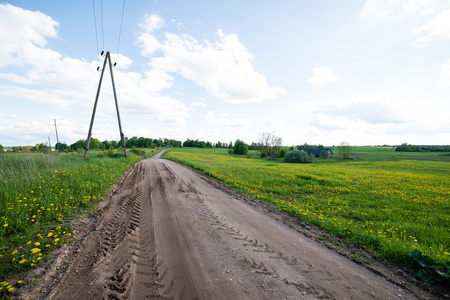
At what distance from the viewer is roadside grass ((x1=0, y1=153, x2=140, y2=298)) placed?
11.4 feet

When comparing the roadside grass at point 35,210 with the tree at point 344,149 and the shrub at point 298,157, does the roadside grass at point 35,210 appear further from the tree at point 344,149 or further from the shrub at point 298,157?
the tree at point 344,149

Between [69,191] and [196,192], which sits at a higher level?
[69,191]

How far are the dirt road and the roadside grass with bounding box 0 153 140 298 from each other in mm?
454

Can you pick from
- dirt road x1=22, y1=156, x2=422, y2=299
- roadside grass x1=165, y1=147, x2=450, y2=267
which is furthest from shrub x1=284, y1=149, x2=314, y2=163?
dirt road x1=22, y1=156, x2=422, y2=299

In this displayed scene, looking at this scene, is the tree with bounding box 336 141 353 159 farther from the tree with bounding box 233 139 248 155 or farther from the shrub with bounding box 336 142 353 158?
the tree with bounding box 233 139 248 155

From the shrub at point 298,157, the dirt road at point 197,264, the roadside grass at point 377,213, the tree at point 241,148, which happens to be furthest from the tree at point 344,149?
the dirt road at point 197,264

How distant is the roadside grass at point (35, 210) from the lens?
3.46m

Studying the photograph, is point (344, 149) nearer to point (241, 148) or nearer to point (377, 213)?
point (241, 148)

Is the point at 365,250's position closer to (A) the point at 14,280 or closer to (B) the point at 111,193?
(A) the point at 14,280

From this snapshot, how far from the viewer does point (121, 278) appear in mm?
3170

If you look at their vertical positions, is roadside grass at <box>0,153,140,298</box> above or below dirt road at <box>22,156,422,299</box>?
above

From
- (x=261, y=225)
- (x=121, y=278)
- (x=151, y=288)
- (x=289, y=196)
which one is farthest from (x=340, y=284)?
(x=289, y=196)

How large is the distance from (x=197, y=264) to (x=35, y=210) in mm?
5315

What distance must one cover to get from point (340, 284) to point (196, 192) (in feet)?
23.2
